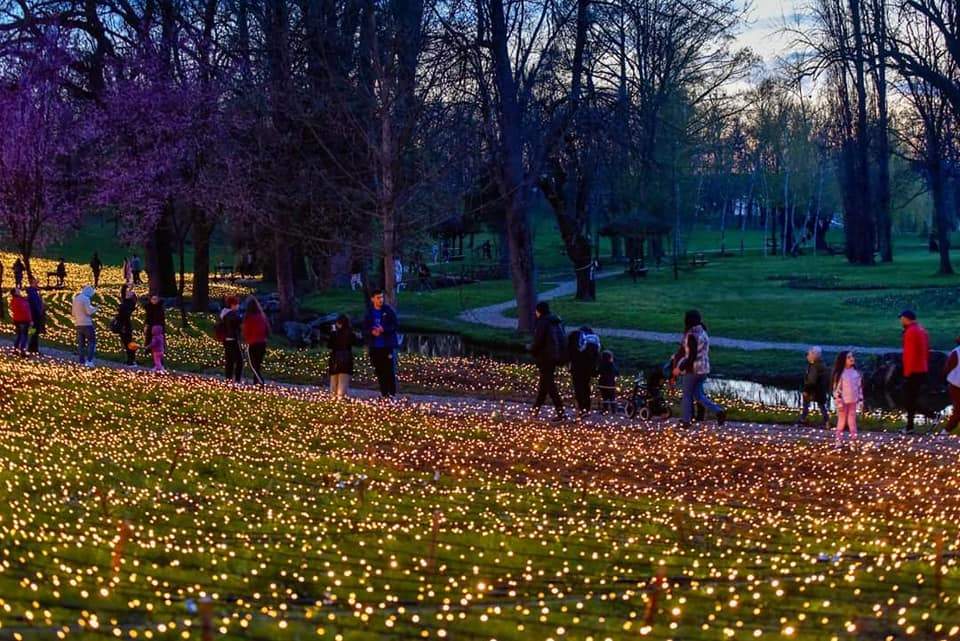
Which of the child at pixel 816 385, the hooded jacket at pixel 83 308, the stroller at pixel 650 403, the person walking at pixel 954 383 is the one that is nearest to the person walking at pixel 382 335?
the stroller at pixel 650 403

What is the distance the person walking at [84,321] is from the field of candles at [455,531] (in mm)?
9030

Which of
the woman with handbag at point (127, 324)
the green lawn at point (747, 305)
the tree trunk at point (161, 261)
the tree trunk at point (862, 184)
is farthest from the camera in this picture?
the tree trunk at point (862, 184)

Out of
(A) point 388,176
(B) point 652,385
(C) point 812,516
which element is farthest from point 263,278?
(C) point 812,516

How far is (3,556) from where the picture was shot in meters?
7.99

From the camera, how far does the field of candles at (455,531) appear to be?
687 centimetres

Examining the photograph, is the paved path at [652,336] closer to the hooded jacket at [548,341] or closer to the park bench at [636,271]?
the park bench at [636,271]

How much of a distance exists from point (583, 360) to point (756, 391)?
8.20 m

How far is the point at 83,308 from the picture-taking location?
24.9 metres

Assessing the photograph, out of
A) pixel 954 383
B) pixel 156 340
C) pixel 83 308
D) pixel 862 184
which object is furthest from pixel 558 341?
pixel 862 184

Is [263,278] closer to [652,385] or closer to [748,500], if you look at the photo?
[652,385]

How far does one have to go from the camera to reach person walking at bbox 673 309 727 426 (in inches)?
665

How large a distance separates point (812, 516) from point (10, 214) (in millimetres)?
28007

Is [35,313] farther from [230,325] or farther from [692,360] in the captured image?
[692,360]

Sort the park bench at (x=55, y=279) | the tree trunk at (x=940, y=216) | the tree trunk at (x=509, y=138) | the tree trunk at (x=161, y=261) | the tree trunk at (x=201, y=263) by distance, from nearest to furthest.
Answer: the tree trunk at (x=509, y=138)
the tree trunk at (x=201, y=263)
the tree trunk at (x=161, y=261)
the tree trunk at (x=940, y=216)
the park bench at (x=55, y=279)
